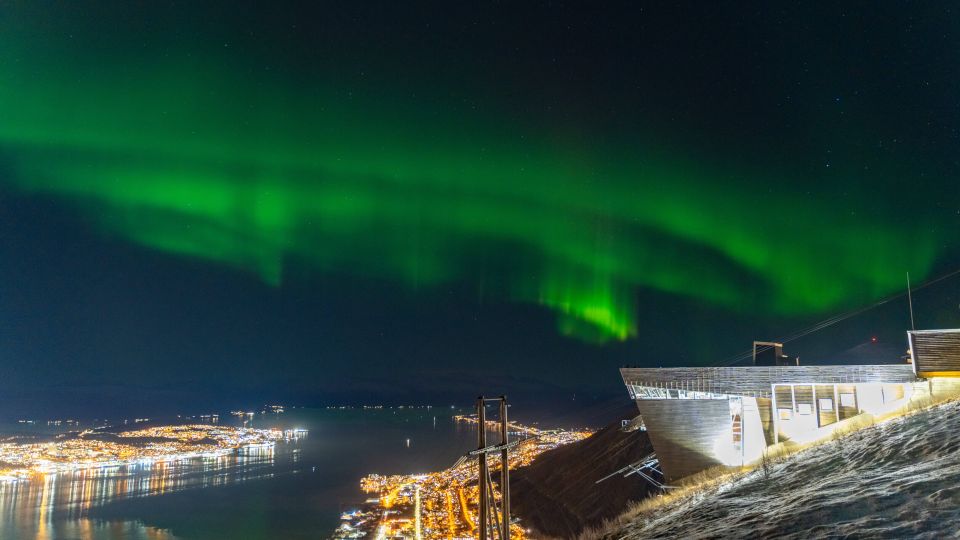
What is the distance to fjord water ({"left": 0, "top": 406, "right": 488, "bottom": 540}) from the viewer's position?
216 ft

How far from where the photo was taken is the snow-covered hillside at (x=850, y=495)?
6.56 metres

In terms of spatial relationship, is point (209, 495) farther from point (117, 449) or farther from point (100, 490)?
point (117, 449)

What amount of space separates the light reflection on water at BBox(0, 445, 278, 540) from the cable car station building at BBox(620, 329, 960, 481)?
62426mm

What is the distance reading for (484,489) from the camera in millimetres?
14289

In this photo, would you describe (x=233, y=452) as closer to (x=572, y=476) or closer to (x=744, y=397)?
(x=572, y=476)

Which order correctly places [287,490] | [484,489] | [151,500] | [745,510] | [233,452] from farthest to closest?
[233,452] < [287,490] < [151,500] < [484,489] < [745,510]

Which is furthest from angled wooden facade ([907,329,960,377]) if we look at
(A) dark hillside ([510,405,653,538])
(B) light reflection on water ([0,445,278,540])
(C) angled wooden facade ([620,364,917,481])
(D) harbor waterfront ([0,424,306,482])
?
(D) harbor waterfront ([0,424,306,482])

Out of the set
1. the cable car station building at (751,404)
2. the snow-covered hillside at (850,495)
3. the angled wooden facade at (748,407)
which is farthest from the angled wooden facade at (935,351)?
the snow-covered hillside at (850,495)

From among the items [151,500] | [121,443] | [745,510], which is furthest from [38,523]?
[121,443]

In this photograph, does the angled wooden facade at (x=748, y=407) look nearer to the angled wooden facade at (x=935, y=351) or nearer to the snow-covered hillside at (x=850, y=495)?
the angled wooden facade at (x=935, y=351)

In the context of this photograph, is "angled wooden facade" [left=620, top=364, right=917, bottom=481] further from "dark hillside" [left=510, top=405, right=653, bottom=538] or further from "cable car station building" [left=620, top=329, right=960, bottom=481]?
"dark hillside" [left=510, top=405, right=653, bottom=538]

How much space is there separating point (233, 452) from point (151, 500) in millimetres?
69451

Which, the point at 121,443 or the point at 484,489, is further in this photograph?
the point at 121,443

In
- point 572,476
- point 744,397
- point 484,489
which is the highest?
point 744,397
